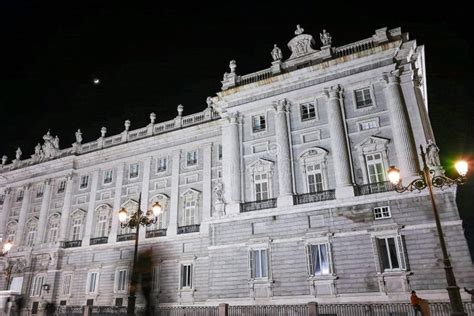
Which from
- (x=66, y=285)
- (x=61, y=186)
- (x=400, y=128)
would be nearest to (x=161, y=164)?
(x=61, y=186)

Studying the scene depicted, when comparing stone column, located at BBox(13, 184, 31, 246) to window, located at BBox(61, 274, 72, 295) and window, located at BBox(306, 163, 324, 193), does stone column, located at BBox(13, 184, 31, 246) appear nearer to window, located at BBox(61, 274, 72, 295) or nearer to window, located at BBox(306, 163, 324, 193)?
window, located at BBox(61, 274, 72, 295)

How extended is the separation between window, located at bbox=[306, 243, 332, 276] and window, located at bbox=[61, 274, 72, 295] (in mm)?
24101

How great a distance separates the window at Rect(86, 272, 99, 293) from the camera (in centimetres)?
3193

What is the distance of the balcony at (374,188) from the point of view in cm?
2109

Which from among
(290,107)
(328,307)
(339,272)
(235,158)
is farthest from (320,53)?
(328,307)

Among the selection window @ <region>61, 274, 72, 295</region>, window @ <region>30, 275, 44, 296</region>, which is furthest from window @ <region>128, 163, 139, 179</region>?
window @ <region>30, 275, 44, 296</region>

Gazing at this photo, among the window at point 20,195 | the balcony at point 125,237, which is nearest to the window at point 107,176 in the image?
the balcony at point 125,237

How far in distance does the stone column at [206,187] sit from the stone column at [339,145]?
38.7ft

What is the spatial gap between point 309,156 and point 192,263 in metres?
13.0

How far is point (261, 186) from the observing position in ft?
82.4

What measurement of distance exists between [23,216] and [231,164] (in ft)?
89.4

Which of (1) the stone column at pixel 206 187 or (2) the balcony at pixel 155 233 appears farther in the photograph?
(2) the balcony at pixel 155 233

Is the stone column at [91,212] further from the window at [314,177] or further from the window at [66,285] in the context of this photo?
the window at [314,177]

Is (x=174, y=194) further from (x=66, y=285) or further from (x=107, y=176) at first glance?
(x=66, y=285)
